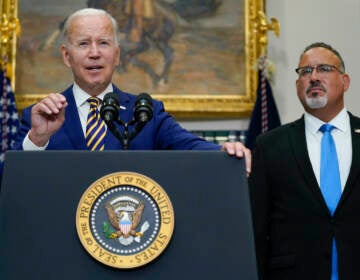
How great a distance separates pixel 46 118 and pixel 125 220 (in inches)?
27.1

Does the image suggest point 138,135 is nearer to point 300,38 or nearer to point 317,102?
point 317,102

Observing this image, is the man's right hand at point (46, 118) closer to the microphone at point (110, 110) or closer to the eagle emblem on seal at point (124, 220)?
the microphone at point (110, 110)

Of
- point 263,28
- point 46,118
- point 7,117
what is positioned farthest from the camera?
point 263,28

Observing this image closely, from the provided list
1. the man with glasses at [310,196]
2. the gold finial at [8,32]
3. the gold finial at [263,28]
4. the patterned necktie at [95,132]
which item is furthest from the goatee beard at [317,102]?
the gold finial at [8,32]

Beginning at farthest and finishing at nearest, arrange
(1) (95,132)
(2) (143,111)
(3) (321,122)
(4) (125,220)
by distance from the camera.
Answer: (3) (321,122), (1) (95,132), (2) (143,111), (4) (125,220)

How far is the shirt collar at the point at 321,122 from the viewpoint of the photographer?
4.63 meters

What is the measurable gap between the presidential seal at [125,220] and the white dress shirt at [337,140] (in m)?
2.22

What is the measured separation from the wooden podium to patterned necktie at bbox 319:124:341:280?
6.32 feet

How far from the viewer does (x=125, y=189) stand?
7.64 ft

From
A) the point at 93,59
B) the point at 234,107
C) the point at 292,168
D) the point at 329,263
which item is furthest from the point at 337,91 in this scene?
the point at 234,107

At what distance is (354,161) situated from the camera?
439 cm

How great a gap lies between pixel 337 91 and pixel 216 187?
2773mm

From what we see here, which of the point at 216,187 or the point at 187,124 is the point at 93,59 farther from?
the point at 187,124

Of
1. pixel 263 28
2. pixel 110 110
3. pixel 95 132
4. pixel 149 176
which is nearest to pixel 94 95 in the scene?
pixel 95 132
